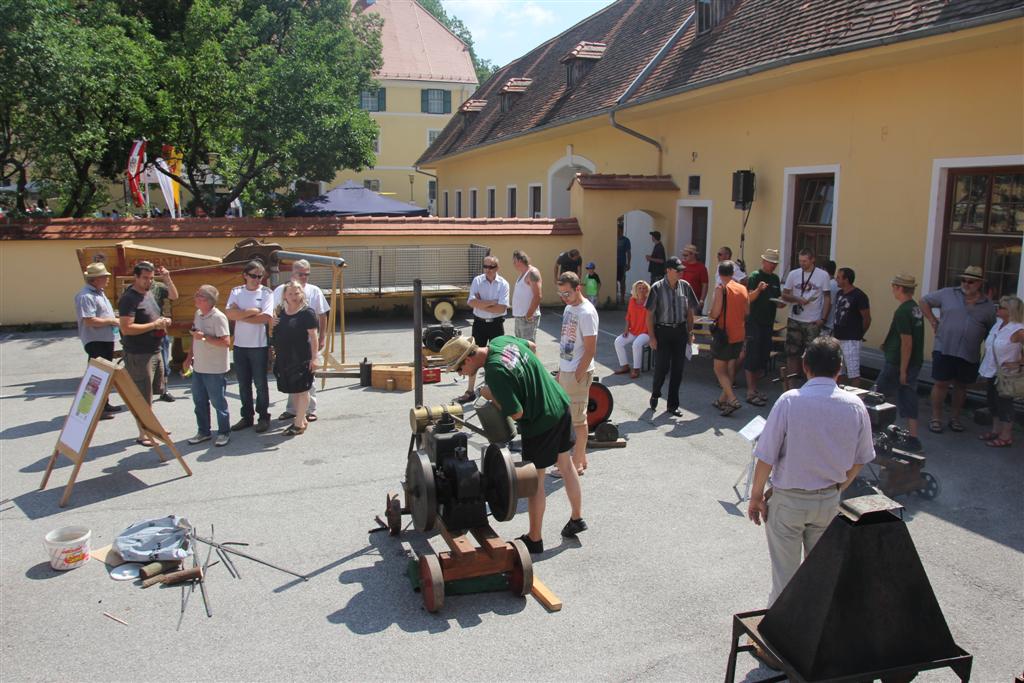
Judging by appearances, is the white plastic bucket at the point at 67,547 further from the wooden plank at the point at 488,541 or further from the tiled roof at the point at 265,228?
the tiled roof at the point at 265,228

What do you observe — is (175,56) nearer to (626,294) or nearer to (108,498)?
(626,294)

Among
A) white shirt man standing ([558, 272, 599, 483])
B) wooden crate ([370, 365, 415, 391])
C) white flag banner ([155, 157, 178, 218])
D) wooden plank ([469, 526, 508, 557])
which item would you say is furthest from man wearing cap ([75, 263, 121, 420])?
white flag banner ([155, 157, 178, 218])

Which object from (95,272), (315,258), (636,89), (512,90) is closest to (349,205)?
(512,90)

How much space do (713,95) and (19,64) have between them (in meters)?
12.5

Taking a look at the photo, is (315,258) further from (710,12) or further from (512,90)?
(512,90)

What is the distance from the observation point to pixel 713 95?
14609 millimetres

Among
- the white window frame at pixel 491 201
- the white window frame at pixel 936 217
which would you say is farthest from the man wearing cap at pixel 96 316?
the white window frame at pixel 491 201

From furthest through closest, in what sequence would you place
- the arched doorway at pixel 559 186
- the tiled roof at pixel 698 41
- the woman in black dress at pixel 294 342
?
the arched doorway at pixel 559 186 < the tiled roof at pixel 698 41 < the woman in black dress at pixel 294 342

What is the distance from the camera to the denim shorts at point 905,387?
8273 millimetres

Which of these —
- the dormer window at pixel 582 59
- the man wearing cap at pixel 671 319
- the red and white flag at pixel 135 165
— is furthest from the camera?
the dormer window at pixel 582 59

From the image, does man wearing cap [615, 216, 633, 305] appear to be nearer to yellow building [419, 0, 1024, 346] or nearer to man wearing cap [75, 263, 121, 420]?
yellow building [419, 0, 1024, 346]

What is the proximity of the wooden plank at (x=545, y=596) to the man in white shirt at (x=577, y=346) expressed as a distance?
5.92 ft

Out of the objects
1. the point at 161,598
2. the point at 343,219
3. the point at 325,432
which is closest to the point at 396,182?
the point at 343,219

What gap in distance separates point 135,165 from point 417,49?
3496 centimetres
